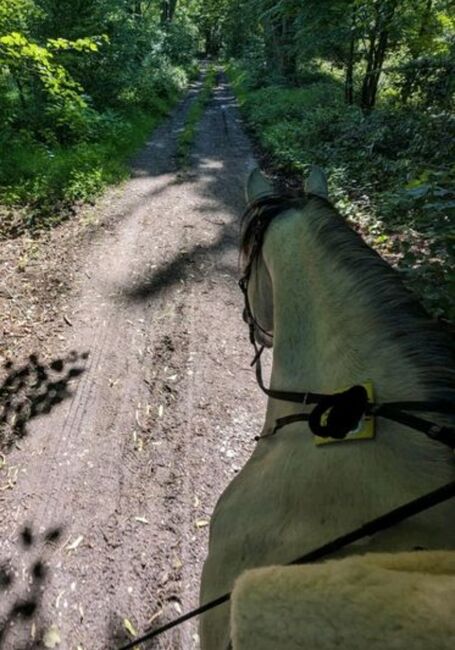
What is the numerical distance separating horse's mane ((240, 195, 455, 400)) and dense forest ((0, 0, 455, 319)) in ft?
4.72

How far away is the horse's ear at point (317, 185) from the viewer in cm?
185

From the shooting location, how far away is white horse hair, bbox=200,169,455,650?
34.8 inches

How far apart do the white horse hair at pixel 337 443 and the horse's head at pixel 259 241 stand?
7 cm

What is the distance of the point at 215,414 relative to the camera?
11.7 feet

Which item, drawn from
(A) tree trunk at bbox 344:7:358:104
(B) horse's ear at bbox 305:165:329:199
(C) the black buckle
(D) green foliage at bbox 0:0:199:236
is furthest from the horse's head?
(A) tree trunk at bbox 344:7:358:104

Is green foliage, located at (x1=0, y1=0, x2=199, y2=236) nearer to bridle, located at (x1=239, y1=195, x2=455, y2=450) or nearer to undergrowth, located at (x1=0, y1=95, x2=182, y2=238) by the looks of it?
undergrowth, located at (x1=0, y1=95, x2=182, y2=238)

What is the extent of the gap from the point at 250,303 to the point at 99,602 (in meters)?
1.96

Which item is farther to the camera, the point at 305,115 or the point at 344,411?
the point at 305,115

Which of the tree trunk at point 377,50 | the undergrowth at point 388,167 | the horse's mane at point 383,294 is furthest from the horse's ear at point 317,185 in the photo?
the tree trunk at point 377,50

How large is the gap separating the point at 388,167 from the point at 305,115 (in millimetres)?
5968

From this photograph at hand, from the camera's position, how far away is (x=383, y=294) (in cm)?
115

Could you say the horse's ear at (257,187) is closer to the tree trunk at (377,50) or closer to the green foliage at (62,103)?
the green foliage at (62,103)

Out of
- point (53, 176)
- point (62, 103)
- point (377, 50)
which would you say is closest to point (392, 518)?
point (53, 176)

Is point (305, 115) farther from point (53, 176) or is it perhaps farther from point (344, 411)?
point (344, 411)
